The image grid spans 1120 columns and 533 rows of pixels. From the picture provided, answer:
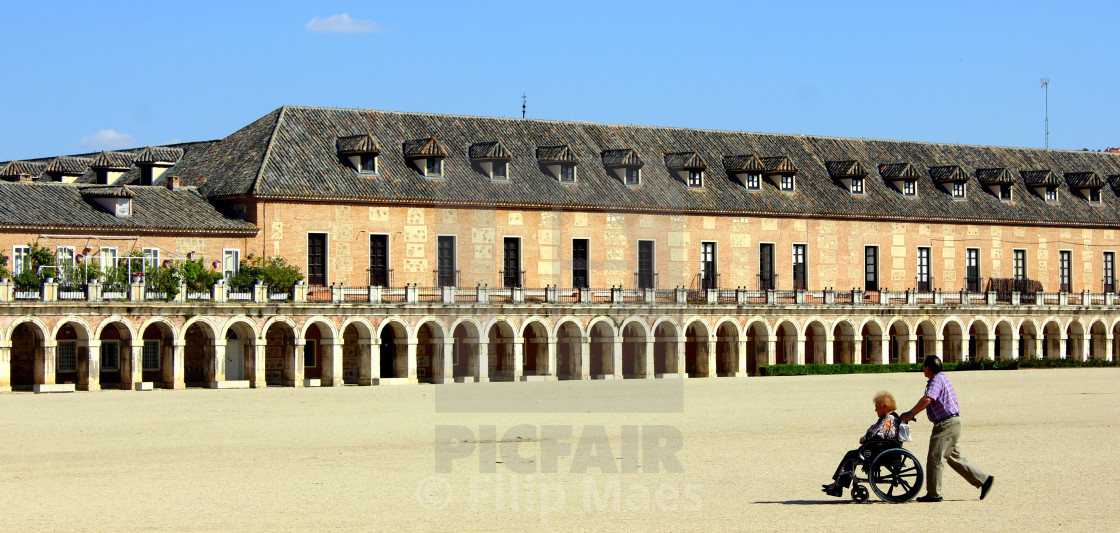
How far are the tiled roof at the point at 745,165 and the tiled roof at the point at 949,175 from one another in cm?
1061

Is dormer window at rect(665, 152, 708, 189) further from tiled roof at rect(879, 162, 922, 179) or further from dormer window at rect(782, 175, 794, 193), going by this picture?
tiled roof at rect(879, 162, 922, 179)

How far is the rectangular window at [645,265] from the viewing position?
64.9m

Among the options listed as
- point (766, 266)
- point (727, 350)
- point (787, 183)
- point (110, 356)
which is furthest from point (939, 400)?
point (787, 183)

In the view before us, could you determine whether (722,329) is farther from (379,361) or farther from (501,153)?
(379,361)

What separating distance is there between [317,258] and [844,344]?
80.5 feet

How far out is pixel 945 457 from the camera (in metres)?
21.6

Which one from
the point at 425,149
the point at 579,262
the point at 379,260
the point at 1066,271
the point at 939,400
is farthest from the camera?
the point at 1066,271

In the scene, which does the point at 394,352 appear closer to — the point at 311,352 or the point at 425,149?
the point at 311,352

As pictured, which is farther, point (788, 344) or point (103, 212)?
point (788, 344)

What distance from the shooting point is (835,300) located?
71.8 meters

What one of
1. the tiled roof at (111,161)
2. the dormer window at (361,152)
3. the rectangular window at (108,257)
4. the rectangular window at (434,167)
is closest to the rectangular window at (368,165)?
the dormer window at (361,152)

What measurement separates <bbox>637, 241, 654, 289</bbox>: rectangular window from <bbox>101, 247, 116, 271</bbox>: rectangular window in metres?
20.3

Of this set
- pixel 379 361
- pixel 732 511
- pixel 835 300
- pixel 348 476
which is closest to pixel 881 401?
pixel 732 511

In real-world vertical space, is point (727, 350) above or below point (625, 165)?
below
